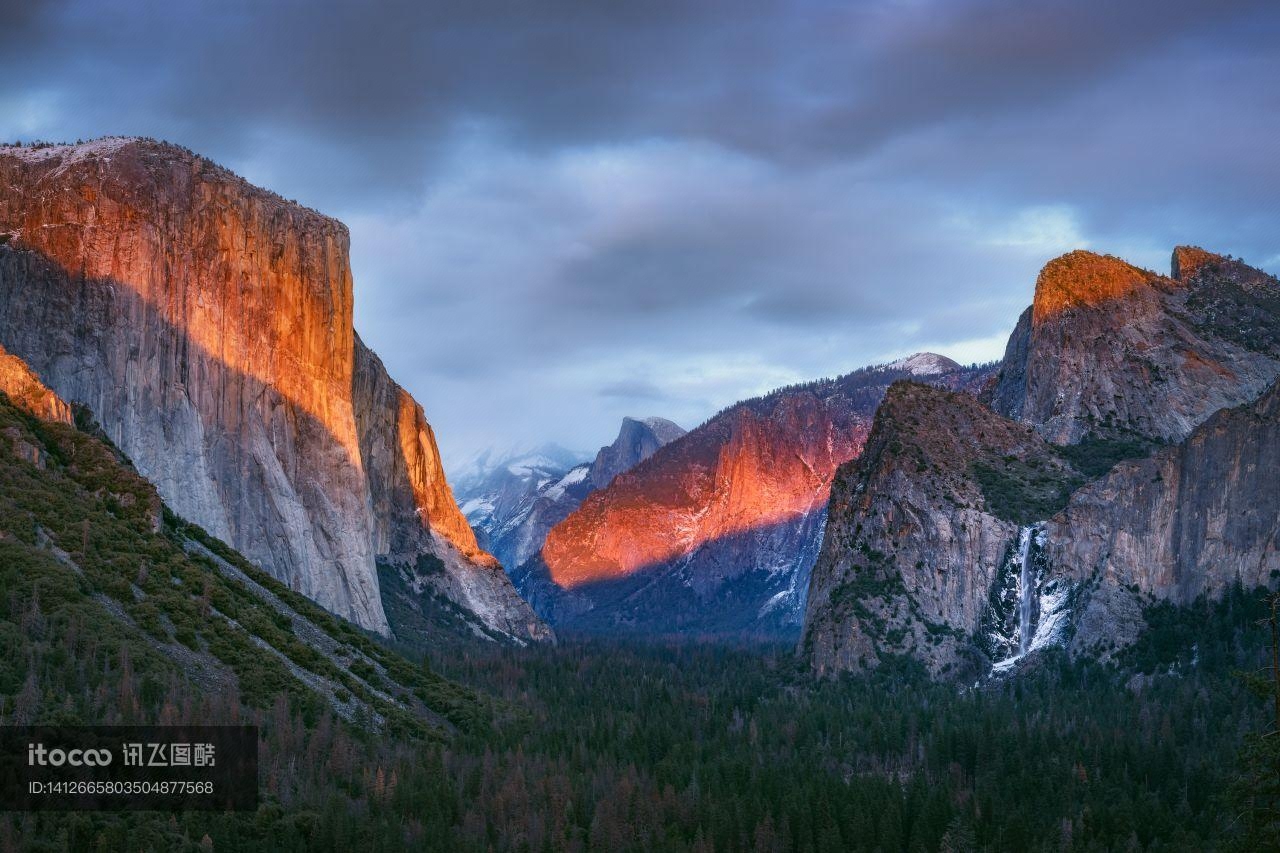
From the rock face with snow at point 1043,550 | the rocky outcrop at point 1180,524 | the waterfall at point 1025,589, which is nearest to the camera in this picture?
the rocky outcrop at point 1180,524

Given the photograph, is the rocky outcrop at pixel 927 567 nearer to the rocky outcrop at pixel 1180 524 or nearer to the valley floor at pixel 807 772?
the rocky outcrop at pixel 1180 524

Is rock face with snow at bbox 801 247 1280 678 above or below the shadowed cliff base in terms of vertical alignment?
below

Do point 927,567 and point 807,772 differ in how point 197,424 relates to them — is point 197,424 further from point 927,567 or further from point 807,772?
point 927,567

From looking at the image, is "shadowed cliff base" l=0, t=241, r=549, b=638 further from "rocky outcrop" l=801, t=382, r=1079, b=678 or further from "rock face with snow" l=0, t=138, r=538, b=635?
"rocky outcrop" l=801, t=382, r=1079, b=678

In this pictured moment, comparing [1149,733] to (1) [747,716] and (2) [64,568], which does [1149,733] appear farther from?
(2) [64,568]

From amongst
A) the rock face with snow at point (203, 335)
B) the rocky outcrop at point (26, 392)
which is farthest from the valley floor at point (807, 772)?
the rocky outcrop at point (26, 392)
